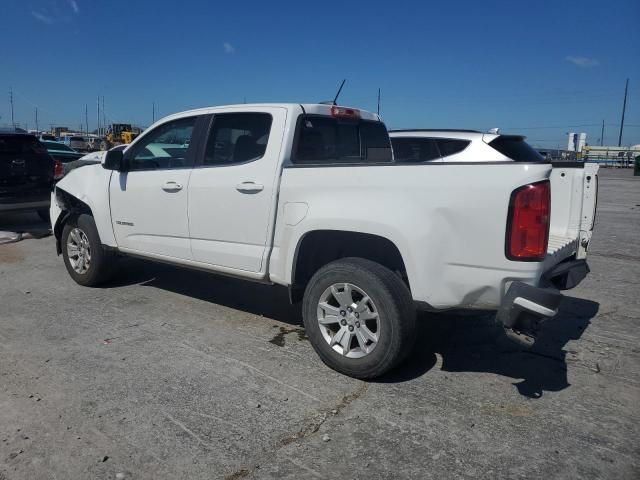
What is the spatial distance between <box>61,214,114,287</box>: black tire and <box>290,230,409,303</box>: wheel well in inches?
101

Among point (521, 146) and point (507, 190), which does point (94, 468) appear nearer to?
point (507, 190)

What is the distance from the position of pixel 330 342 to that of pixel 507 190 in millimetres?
1605

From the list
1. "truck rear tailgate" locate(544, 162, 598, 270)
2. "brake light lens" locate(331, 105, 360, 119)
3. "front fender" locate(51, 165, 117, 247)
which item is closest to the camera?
"truck rear tailgate" locate(544, 162, 598, 270)

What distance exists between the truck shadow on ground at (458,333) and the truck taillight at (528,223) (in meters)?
0.56

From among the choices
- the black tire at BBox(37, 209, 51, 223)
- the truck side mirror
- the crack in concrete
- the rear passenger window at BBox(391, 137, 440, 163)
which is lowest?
the crack in concrete

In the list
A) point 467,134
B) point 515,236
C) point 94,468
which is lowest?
point 94,468

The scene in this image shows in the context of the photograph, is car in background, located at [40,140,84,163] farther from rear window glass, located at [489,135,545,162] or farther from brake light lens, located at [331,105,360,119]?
brake light lens, located at [331,105,360,119]

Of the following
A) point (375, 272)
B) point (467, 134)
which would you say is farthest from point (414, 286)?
point (467, 134)

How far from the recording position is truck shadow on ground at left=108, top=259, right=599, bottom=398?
3.88 metres

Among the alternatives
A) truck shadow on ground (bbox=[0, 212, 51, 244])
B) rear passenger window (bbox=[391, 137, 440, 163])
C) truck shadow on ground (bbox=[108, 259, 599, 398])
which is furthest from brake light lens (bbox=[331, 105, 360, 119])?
truck shadow on ground (bbox=[0, 212, 51, 244])

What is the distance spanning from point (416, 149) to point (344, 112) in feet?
9.84

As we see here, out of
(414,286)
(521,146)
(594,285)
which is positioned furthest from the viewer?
(521,146)

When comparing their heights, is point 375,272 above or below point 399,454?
above

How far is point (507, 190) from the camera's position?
303 centimetres
